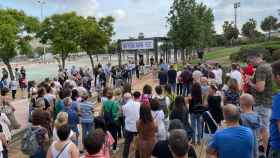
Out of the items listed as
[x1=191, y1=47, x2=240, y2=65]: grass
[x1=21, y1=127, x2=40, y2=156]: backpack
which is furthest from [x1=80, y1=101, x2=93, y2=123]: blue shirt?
[x1=191, y1=47, x2=240, y2=65]: grass

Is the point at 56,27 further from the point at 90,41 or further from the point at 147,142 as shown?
the point at 147,142

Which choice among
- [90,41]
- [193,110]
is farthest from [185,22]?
[193,110]

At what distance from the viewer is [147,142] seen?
6402 millimetres

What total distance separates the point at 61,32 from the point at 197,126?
2422 centimetres

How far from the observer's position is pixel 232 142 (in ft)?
14.2

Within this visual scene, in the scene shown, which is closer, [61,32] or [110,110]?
[110,110]

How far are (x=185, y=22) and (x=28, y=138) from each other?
2987 cm

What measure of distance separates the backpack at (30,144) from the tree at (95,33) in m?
27.9

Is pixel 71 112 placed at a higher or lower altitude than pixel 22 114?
higher

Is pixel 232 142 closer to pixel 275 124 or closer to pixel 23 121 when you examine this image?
pixel 275 124

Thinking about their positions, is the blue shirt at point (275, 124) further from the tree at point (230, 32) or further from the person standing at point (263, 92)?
the tree at point (230, 32)

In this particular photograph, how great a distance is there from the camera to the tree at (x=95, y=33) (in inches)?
1349

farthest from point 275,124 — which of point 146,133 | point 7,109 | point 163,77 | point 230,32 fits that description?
point 230,32

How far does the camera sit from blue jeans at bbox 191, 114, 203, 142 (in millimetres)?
9398
